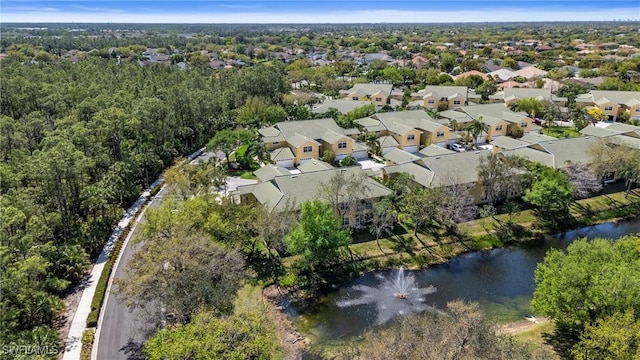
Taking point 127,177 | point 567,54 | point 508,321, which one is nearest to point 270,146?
point 127,177

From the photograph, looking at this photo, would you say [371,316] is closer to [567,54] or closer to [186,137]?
[186,137]

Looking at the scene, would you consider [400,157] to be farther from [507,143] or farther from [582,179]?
[582,179]

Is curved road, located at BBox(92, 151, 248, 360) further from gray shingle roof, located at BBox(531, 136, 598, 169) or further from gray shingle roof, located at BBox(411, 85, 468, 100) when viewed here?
gray shingle roof, located at BBox(411, 85, 468, 100)

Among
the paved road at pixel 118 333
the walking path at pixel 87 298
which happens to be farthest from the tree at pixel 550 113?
the paved road at pixel 118 333

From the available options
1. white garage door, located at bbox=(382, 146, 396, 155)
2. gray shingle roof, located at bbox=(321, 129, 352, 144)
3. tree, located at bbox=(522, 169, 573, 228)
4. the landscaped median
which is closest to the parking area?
white garage door, located at bbox=(382, 146, 396, 155)

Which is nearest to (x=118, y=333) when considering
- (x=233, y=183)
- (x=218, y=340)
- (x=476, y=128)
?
(x=218, y=340)

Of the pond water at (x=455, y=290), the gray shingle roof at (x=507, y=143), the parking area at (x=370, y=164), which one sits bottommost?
the pond water at (x=455, y=290)

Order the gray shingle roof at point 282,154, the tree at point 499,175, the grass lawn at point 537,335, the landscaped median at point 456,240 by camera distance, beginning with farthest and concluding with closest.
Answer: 1. the gray shingle roof at point 282,154
2. the tree at point 499,175
3. the landscaped median at point 456,240
4. the grass lawn at point 537,335

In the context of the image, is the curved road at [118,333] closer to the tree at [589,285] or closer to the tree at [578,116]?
the tree at [589,285]
